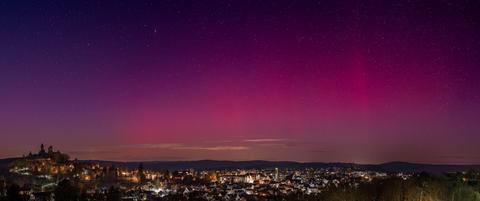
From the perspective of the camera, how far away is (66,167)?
147 metres

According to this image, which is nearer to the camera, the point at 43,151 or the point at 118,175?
the point at 118,175

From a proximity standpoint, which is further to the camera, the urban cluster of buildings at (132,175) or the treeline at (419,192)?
the urban cluster of buildings at (132,175)

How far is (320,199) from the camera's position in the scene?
58.3 m

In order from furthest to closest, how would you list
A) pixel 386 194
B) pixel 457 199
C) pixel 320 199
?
pixel 320 199 → pixel 386 194 → pixel 457 199

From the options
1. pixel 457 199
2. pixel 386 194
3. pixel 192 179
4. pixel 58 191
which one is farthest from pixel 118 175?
pixel 457 199

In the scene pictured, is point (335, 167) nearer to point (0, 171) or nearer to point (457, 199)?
point (0, 171)

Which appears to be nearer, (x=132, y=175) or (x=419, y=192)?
(x=419, y=192)

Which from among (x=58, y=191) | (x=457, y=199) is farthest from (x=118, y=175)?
(x=457, y=199)

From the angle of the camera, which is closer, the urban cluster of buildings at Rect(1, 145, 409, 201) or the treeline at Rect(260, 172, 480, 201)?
the treeline at Rect(260, 172, 480, 201)

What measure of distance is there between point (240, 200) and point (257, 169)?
87509 mm

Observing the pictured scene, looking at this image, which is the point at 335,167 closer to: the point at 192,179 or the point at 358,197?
the point at 192,179

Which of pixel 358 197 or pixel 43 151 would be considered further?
pixel 43 151

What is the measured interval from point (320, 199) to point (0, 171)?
103 meters

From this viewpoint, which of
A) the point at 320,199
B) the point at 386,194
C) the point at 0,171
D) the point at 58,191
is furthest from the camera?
the point at 0,171
